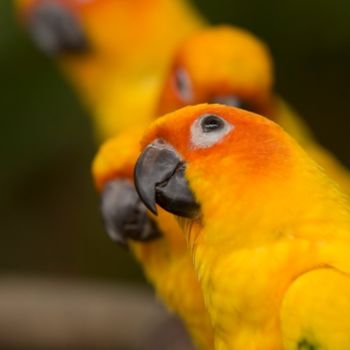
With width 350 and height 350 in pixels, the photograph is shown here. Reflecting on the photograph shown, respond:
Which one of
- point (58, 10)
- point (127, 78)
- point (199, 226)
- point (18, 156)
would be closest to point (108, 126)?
point (127, 78)

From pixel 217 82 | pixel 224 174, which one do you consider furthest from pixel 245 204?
pixel 217 82

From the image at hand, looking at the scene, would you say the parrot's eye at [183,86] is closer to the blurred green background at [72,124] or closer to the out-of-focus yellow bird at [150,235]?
the out-of-focus yellow bird at [150,235]

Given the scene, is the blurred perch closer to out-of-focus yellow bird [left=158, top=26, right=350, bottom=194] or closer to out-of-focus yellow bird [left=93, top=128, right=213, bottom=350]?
out-of-focus yellow bird [left=158, top=26, right=350, bottom=194]

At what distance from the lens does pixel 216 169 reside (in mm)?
2004

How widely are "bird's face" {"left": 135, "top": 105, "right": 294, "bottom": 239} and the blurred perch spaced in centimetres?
206

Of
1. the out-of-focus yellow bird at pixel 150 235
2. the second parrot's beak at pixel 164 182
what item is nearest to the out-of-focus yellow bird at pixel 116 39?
the out-of-focus yellow bird at pixel 150 235

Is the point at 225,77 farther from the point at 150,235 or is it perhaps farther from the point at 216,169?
the point at 216,169

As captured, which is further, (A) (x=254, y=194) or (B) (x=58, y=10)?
(B) (x=58, y=10)

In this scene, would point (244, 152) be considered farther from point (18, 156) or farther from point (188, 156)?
point (18, 156)

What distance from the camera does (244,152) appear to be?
2.01 m

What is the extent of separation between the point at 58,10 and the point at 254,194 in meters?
2.29

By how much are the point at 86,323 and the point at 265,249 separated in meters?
2.20

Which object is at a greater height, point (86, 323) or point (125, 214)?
point (125, 214)

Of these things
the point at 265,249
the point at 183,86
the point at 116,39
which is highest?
the point at 265,249
